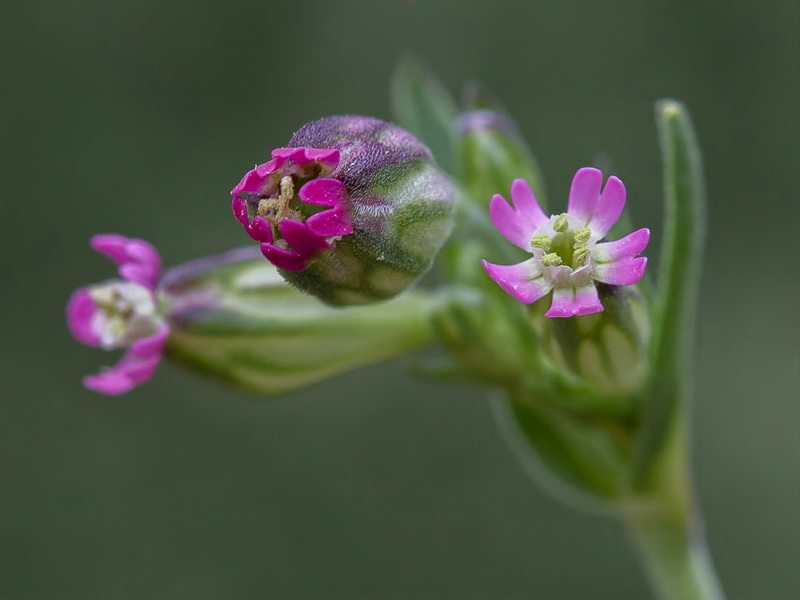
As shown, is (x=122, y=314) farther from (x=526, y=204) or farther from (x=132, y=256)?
(x=526, y=204)

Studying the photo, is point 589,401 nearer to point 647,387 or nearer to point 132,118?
point 647,387

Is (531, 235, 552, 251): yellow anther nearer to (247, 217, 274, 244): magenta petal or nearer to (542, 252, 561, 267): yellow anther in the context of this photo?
(542, 252, 561, 267): yellow anther

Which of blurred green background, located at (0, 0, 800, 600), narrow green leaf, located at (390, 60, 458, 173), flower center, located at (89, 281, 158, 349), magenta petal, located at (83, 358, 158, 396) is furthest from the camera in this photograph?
blurred green background, located at (0, 0, 800, 600)

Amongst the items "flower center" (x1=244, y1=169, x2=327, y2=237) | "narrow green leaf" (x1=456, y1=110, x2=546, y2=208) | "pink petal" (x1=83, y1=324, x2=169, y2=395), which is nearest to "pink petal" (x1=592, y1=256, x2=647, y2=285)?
"flower center" (x1=244, y1=169, x2=327, y2=237)

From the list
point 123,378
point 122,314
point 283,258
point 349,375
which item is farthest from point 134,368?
point 349,375

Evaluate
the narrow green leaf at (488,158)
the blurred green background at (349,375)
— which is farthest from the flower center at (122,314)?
the blurred green background at (349,375)

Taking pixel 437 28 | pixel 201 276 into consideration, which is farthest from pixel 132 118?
pixel 201 276

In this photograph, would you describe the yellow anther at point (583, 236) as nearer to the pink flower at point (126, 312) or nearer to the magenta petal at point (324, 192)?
the magenta petal at point (324, 192)
